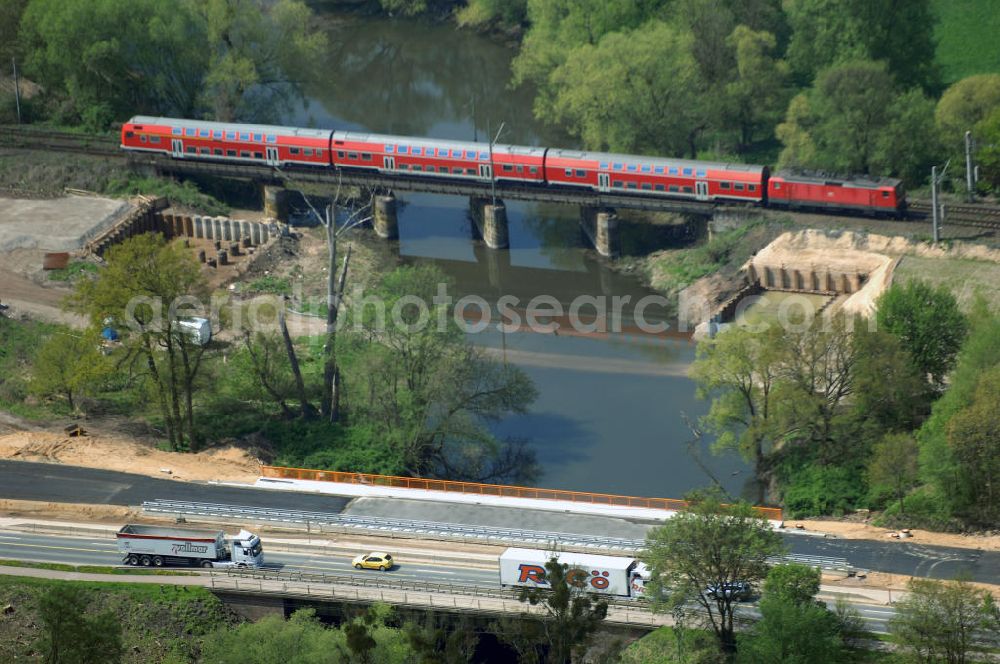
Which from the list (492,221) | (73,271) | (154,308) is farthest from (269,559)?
(492,221)

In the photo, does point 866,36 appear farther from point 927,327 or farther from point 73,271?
point 73,271

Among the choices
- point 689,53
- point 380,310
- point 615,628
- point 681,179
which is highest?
point 689,53

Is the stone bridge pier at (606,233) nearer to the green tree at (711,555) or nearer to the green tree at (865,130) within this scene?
the green tree at (865,130)

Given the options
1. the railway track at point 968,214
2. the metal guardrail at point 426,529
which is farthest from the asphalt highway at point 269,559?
the railway track at point 968,214

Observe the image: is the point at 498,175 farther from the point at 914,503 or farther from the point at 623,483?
the point at 914,503

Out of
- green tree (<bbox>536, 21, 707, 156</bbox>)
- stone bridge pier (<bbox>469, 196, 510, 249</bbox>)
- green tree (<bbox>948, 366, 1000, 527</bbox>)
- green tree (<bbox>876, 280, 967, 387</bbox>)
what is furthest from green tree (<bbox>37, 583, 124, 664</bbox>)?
green tree (<bbox>536, 21, 707, 156</bbox>)

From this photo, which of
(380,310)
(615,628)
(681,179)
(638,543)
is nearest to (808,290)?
(681,179)

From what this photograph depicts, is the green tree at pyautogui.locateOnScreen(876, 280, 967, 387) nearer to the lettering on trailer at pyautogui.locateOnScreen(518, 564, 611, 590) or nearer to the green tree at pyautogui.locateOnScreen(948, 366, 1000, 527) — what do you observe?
the green tree at pyautogui.locateOnScreen(948, 366, 1000, 527)

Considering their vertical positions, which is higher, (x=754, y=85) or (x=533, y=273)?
(x=754, y=85)
